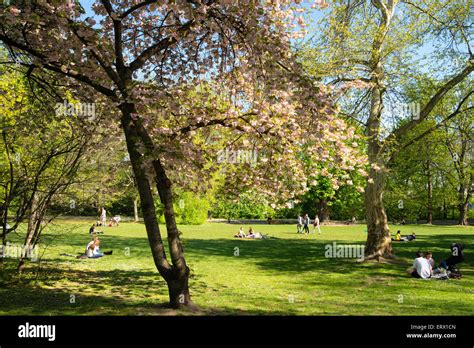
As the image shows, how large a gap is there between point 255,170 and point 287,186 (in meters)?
1.20

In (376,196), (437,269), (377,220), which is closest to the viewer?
(437,269)

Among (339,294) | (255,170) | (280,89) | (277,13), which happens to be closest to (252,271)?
(339,294)

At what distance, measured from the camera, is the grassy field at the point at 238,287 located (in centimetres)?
1115

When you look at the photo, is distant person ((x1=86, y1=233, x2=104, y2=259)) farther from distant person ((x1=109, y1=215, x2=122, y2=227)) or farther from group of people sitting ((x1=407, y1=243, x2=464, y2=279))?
distant person ((x1=109, y1=215, x2=122, y2=227))

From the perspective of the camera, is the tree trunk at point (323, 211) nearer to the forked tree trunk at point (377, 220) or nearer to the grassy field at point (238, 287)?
the grassy field at point (238, 287)

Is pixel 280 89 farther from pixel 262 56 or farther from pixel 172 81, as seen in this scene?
pixel 172 81

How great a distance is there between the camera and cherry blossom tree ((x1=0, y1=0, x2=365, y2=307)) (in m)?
9.80

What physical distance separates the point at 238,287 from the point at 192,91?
6.12 m

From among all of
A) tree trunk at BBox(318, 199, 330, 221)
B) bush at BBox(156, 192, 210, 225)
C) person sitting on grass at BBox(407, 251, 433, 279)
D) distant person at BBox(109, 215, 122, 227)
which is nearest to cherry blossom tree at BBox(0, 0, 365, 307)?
person sitting on grass at BBox(407, 251, 433, 279)

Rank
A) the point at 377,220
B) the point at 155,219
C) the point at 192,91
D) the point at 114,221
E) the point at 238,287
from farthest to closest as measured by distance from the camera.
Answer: the point at 114,221, the point at 377,220, the point at 238,287, the point at 192,91, the point at 155,219

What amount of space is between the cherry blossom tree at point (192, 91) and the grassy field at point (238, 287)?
1.79 m

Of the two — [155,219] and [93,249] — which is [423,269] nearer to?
[155,219]

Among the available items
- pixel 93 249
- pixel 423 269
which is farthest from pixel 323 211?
pixel 423 269

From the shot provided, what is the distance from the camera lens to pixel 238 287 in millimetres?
14352
